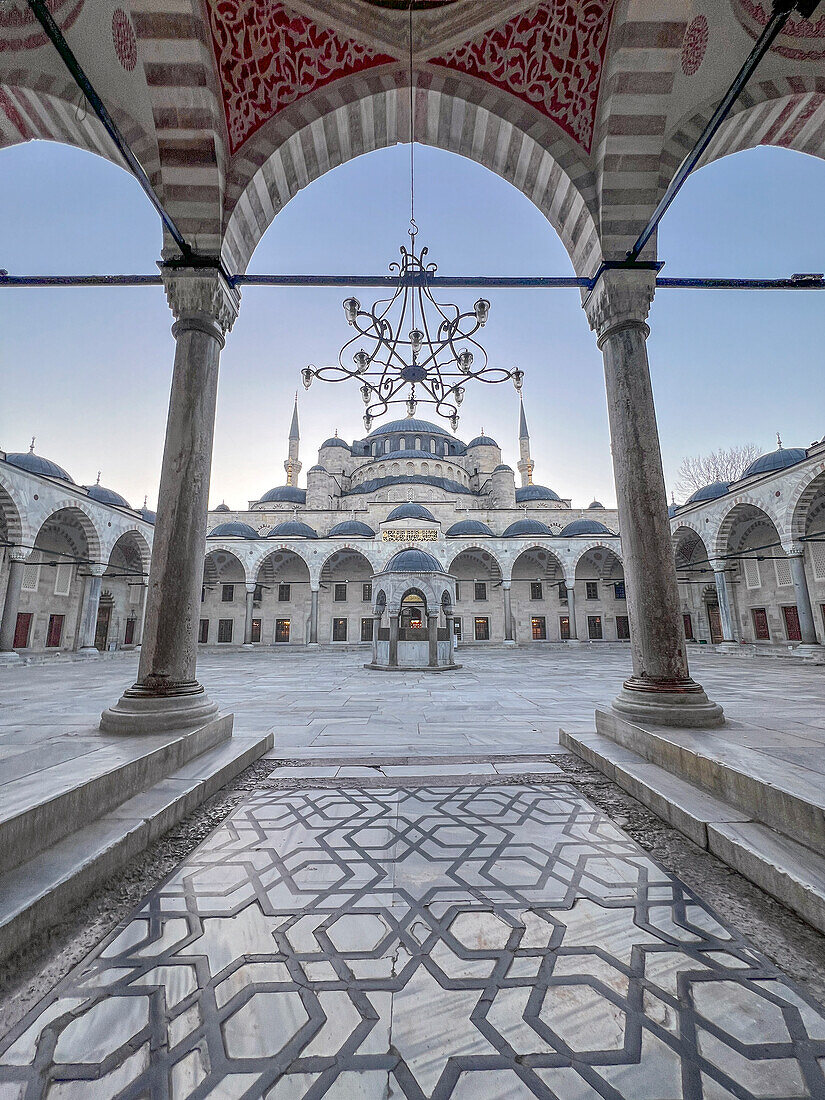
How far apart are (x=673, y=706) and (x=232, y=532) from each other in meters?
24.9

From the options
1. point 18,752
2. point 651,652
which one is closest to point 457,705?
point 651,652

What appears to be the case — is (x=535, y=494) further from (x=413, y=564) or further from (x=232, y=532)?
(x=413, y=564)

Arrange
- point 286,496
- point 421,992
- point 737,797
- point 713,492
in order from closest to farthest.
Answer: point 421,992 → point 737,797 → point 713,492 → point 286,496

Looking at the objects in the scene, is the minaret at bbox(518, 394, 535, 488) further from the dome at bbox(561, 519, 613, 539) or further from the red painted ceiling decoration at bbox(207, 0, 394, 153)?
the red painted ceiling decoration at bbox(207, 0, 394, 153)

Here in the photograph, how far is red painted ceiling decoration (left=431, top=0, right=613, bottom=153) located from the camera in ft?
14.1

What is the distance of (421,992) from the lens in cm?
147

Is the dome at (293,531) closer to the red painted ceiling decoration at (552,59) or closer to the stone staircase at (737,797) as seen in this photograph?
the red painted ceiling decoration at (552,59)

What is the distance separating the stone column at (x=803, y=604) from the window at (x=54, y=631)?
26.2 m

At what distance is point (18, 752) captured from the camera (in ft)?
9.56

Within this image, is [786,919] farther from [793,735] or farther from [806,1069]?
[793,735]

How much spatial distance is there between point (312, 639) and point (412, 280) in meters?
21.1

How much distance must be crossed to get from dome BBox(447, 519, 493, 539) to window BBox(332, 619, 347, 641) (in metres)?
7.85

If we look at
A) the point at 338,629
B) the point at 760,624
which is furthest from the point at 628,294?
the point at 338,629

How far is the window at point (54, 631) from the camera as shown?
61.0 feet
